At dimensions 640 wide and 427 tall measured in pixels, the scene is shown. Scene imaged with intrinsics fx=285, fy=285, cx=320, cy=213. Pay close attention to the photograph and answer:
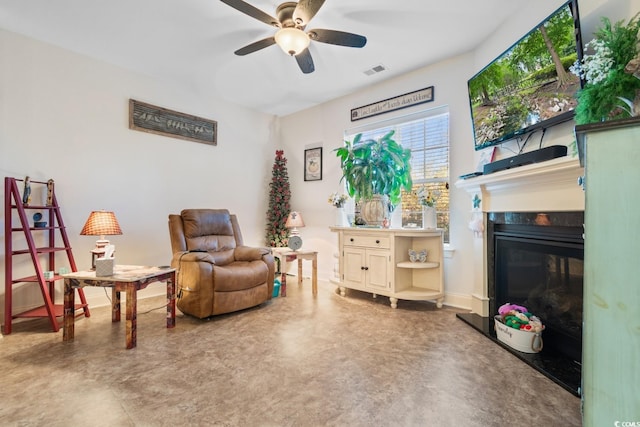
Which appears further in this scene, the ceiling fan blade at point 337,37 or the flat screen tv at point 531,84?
the ceiling fan blade at point 337,37

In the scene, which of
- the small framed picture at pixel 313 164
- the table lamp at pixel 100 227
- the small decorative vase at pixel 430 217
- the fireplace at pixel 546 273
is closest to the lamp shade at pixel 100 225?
the table lamp at pixel 100 227

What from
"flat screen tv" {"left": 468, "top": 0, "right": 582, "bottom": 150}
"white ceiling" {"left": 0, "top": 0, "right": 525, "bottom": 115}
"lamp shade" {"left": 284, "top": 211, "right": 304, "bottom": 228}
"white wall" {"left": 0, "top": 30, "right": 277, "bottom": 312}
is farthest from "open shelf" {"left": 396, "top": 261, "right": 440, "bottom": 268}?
"white wall" {"left": 0, "top": 30, "right": 277, "bottom": 312}

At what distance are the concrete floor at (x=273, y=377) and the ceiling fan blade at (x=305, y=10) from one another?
8.02 feet

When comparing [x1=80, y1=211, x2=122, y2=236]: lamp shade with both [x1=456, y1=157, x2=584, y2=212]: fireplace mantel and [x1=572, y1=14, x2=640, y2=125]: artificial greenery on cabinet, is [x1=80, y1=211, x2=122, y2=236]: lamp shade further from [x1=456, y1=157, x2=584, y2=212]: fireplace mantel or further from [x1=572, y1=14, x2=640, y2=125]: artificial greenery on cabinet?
[x1=572, y1=14, x2=640, y2=125]: artificial greenery on cabinet

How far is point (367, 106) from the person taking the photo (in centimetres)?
393

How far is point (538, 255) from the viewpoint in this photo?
2195 mm

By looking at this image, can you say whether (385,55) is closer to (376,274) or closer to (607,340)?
(376,274)

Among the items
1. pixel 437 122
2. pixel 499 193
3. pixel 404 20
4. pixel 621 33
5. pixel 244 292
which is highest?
pixel 404 20

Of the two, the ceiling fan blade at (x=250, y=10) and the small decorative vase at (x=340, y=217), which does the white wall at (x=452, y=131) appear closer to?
the small decorative vase at (x=340, y=217)

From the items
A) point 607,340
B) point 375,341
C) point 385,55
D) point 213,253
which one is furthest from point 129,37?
point 607,340

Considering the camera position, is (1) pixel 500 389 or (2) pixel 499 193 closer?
(1) pixel 500 389

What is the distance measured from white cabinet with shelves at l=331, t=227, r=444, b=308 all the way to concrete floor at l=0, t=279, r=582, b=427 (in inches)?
20.3

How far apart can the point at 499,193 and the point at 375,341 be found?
1.64 meters

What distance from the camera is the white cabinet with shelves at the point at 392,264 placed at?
3.13 metres
